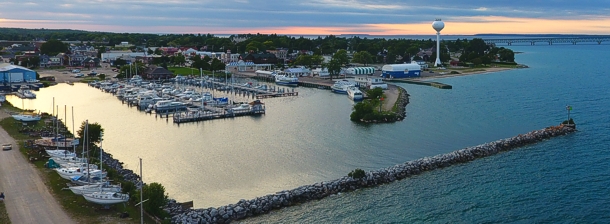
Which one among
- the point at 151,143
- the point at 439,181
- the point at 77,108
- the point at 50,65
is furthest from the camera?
the point at 50,65

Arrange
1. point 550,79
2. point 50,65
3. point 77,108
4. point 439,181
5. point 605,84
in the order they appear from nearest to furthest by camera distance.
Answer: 1. point 439,181
2. point 77,108
3. point 605,84
4. point 550,79
5. point 50,65

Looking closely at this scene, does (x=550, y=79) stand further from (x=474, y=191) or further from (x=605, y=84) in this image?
(x=474, y=191)

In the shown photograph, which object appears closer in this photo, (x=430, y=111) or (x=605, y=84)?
(x=430, y=111)

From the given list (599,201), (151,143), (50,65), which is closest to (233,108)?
(151,143)

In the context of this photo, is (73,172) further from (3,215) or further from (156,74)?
(156,74)

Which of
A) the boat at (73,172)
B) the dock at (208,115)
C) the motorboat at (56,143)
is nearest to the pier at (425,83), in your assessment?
the dock at (208,115)

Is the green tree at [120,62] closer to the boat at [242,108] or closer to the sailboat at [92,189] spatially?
the boat at [242,108]
